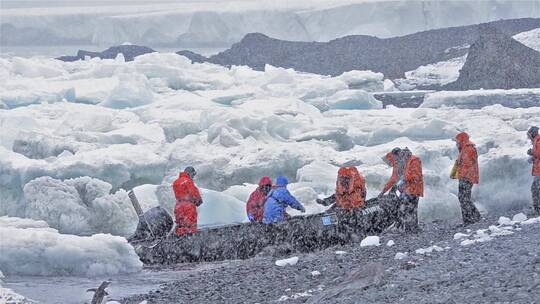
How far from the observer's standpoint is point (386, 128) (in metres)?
23.0

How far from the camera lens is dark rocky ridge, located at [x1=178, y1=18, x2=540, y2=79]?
10012 cm

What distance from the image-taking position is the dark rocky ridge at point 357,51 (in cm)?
10012

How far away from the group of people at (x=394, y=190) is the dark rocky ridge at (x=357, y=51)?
8356cm

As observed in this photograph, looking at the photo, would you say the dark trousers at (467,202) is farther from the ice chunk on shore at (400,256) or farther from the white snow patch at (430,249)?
the ice chunk on shore at (400,256)

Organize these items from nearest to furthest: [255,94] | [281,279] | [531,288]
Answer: [531,288], [281,279], [255,94]

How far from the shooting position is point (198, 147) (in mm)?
20578

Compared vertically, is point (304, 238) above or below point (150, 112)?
below

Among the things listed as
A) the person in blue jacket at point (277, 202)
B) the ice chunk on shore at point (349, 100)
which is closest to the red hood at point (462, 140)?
the person in blue jacket at point (277, 202)

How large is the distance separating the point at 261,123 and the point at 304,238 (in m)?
12.6

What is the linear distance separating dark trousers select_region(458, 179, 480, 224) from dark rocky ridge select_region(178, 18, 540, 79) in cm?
8456

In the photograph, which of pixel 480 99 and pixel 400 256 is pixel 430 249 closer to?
pixel 400 256

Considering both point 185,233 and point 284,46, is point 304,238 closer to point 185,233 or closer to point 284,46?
point 185,233

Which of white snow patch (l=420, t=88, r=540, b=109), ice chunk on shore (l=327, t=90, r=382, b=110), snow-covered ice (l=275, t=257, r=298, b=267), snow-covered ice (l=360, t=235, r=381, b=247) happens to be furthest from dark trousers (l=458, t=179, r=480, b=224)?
white snow patch (l=420, t=88, r=540, b=109)

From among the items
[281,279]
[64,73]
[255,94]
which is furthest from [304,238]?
[64,73]
